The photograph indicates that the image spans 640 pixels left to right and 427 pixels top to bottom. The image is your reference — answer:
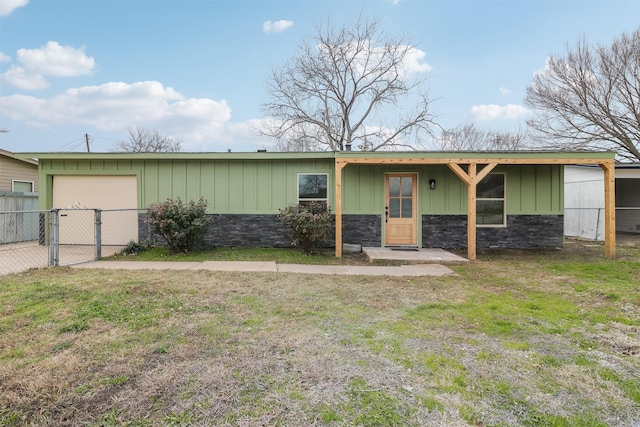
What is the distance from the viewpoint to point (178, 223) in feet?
25.4

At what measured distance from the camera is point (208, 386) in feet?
7.32

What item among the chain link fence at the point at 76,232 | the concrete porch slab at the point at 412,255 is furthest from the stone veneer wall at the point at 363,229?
the chain link fence at the point at 76,232

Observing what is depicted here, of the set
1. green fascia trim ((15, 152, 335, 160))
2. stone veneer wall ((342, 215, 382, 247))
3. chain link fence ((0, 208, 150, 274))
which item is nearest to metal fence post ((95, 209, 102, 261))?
chain link fence ((0, 208, 150, 274))

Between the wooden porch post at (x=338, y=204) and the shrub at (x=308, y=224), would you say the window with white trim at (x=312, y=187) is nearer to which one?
the shrub at (x=308, y=224)

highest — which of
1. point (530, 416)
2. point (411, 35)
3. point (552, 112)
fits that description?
point (411, 35)

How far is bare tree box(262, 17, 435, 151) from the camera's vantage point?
20.0 meters

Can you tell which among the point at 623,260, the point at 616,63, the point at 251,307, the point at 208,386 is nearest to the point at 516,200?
the point at 623,260

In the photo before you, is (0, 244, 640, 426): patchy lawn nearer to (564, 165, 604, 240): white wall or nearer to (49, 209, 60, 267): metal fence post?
(49, 209, 60, 267): metal fence post

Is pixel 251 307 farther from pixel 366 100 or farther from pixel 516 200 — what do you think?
pixel 366 100

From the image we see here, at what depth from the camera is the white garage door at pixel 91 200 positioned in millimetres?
9180

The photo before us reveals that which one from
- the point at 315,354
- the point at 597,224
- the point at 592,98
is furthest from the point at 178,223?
the point at 592,98

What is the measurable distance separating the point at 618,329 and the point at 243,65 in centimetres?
1457

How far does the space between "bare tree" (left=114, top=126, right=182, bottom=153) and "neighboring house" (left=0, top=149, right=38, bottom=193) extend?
663 inches

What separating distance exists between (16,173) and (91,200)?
19.1 feet
